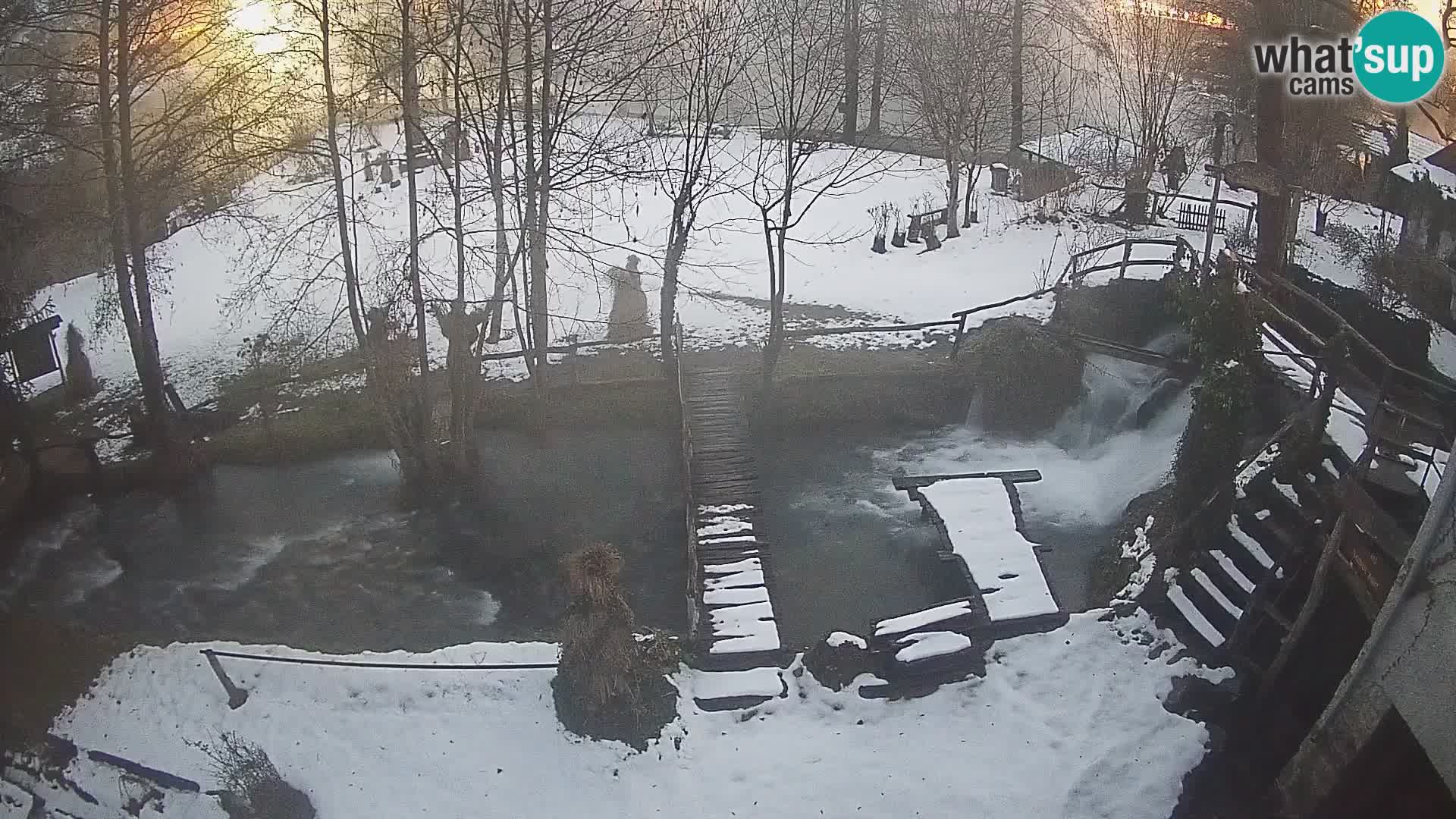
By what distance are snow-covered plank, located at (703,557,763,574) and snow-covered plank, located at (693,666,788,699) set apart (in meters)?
1.59

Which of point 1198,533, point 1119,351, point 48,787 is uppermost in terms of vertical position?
point 1119,351

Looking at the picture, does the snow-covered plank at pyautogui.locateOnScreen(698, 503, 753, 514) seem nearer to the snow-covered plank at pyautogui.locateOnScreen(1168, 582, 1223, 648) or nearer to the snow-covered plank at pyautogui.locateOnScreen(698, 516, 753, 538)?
the snow-covered plank at pyautogui.locateOnScreen(698, 516, 753, 538)

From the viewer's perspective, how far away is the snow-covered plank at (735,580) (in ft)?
36.4

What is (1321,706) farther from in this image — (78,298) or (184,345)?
(78,298)

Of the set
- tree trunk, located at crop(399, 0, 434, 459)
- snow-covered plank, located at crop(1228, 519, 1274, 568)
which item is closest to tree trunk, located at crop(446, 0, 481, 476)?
tree trunk, located at crop(399, 0, 434, 459)


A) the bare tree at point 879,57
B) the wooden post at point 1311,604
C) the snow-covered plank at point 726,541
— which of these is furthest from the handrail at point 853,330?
the bare tree at point 879,57

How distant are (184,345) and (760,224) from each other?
12.4m

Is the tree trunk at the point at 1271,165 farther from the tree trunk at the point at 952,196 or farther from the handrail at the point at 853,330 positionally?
the tree trunk at the point at 952,196

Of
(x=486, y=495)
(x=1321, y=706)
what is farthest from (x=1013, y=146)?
(x=1321, y=706)

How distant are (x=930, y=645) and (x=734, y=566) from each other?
2.46 metres

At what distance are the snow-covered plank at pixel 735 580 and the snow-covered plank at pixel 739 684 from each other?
1.29m

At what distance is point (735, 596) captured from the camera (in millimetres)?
10898

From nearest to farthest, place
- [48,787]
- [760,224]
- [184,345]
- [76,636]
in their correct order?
[48,787]
[76,636]
[184,345]
[760,224]

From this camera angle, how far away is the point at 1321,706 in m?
8.52
